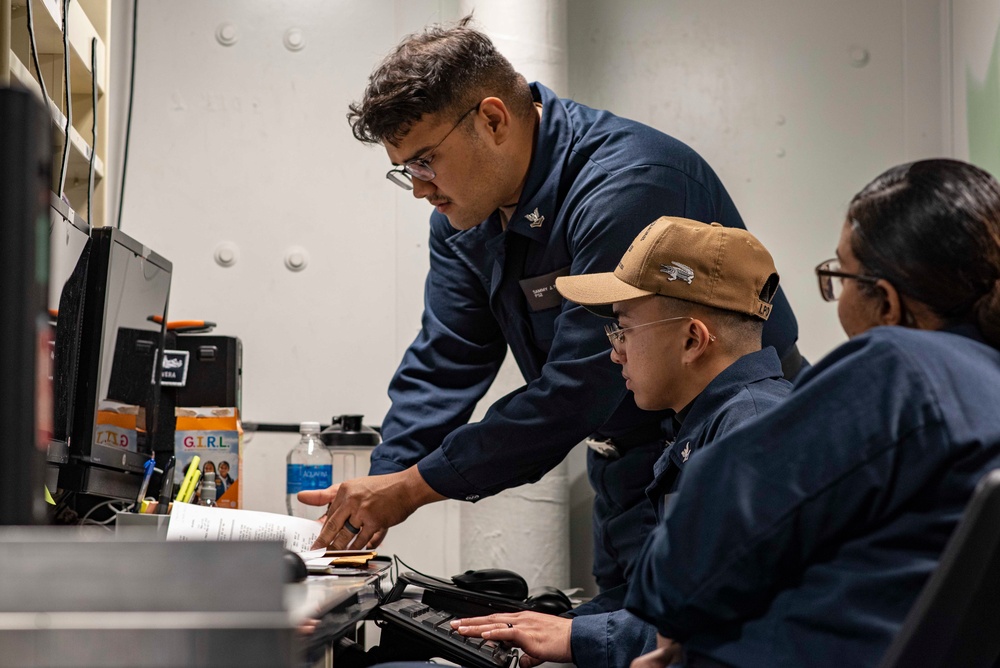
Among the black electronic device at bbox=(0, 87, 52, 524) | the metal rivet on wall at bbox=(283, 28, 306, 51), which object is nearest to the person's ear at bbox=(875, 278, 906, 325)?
the black electronic device at bbox=(0, 87, 52, 524)

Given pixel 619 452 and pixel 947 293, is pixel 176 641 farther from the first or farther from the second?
pixel 619 452

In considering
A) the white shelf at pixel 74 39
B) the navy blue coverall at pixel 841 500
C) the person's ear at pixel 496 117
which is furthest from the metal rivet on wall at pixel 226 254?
the navy blue coverall at pixel 841 500

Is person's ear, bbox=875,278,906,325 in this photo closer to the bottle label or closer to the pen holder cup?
the pen holder cup

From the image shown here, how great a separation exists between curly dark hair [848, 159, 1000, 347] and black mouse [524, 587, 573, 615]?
0.89 metres

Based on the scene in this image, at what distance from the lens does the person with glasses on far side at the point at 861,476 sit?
0.81 metres

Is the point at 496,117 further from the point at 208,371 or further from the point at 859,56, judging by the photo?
the point at 859,56

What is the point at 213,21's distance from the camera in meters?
3.04

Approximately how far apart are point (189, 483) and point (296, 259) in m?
1.00

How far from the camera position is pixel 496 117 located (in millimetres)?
1905

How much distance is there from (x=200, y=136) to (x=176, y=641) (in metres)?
2.67

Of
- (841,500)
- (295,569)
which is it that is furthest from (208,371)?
(841,500)

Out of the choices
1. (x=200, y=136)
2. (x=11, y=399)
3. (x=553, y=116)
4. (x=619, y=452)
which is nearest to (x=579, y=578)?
(x=619, y=452)

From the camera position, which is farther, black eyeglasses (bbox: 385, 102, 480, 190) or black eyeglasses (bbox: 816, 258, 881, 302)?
black eyeglasses (bbox: 385, 102, 480, 190)

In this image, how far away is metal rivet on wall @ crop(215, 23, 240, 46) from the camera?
3035mm
